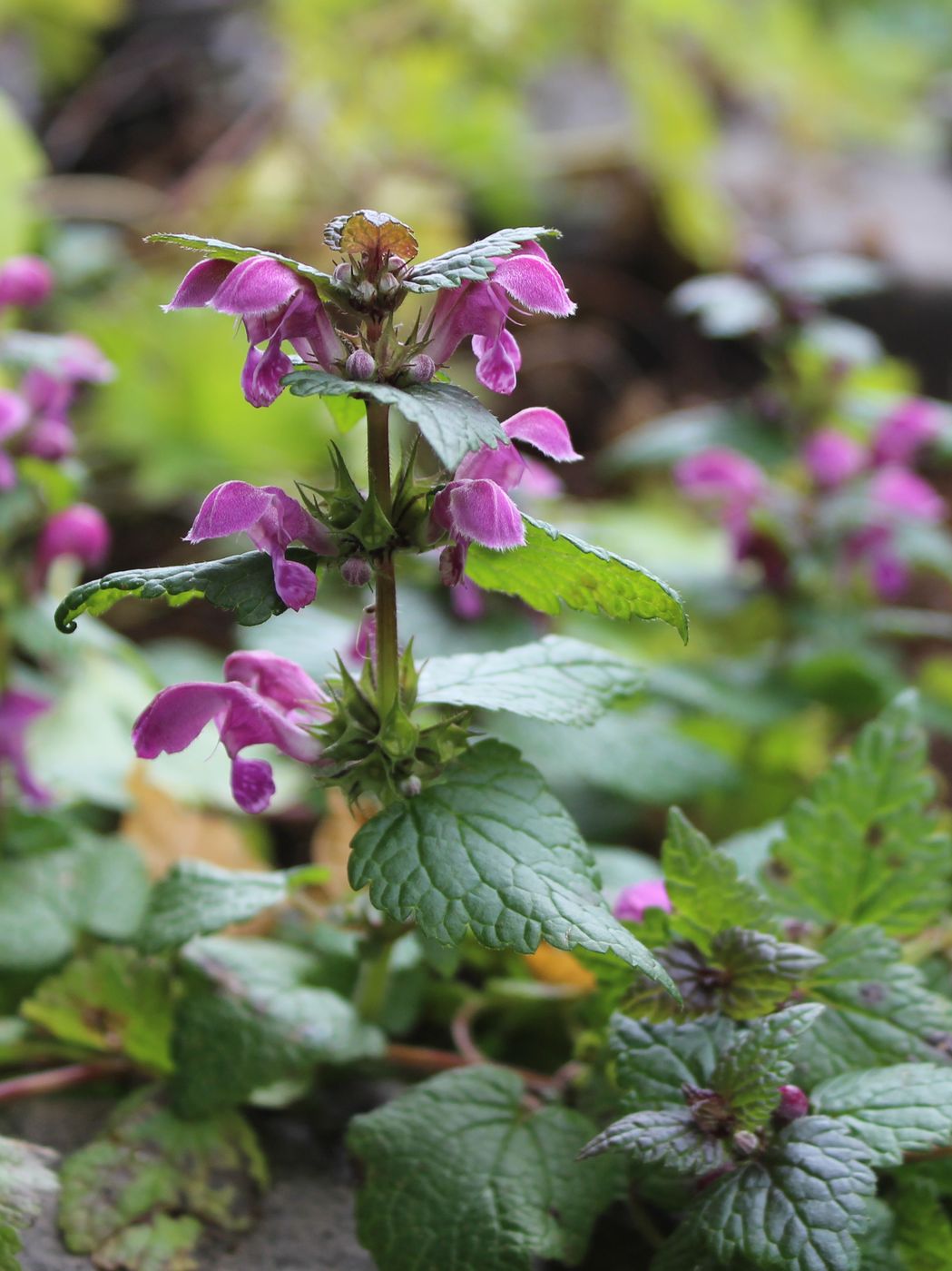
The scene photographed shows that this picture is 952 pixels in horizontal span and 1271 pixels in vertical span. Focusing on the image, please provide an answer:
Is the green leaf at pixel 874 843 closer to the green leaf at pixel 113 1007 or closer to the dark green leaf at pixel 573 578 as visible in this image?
the dark green leaf at pixel 573 578

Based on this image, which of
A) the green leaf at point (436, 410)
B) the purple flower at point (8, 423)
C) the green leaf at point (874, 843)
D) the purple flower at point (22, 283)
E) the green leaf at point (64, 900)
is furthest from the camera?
the purple flower at point (22, 283)

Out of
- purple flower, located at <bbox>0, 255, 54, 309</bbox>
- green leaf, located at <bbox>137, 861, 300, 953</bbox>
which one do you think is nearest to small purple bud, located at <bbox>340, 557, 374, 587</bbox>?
green leaf, located at <bbox>137, 861, 300, 953</bbox>

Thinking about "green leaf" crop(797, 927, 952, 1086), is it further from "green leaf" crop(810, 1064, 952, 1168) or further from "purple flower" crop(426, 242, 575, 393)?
"purple flower" crop(426, 242, 575, 393)

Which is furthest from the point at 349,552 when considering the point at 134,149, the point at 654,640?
the point at 134,149

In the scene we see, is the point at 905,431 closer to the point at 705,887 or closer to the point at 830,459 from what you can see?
the point at 830,459

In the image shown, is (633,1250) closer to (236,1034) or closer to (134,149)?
(236,1034)

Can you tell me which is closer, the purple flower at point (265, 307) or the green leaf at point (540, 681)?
the purple flower at point (265, 307)

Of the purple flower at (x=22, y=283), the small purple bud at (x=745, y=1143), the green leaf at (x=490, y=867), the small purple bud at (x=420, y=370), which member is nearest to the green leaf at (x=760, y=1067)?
the small purple bud at (x=745, y=1143)
